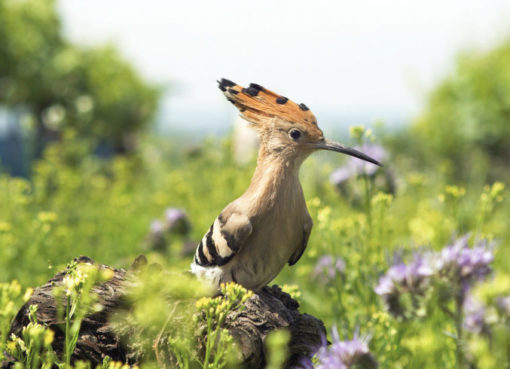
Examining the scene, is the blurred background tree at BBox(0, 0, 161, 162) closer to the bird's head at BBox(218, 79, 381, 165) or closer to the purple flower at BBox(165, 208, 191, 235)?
the purple flower at BBox(165, 208, 191, 235)

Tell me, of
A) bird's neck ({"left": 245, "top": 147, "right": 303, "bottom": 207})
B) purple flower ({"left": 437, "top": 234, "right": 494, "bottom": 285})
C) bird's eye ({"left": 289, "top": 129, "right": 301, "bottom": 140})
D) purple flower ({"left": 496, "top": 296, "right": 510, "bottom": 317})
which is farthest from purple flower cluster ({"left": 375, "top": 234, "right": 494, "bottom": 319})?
bird's eye ({"left": 289, "top": 129, "right": 301, "bottom": 140})

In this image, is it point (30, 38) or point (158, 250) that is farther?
point (30, 38)

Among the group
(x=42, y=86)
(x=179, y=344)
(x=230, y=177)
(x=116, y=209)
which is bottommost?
(x=179, y=344)

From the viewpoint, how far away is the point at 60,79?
15.7 m

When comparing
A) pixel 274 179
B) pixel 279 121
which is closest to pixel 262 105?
pixel 279 121

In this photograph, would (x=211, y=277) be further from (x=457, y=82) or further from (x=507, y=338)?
(x=457, y=82)

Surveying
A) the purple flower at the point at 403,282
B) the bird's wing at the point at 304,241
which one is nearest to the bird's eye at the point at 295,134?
the bird's wing at the point at 304,241

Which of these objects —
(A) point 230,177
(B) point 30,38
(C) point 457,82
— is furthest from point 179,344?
(B) point 30,38

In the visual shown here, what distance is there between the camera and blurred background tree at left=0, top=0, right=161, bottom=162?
14312mm

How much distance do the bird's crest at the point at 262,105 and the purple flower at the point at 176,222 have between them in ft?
6.00

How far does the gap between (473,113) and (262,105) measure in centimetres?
971

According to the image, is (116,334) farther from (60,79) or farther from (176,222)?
(60,79)

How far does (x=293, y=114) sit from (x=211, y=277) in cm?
59

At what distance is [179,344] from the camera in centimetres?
118
